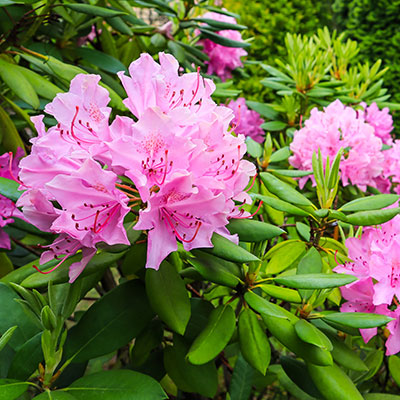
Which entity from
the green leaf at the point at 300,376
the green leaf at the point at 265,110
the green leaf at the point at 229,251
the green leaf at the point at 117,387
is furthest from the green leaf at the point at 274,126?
the green leaf at the point at 117,387

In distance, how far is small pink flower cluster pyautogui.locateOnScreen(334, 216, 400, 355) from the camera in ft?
2.82

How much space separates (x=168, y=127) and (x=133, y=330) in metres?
0.39

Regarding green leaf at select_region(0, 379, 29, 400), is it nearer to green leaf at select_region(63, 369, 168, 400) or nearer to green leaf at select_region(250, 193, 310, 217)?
green leaf at select_region(63, 369, 168, 400)

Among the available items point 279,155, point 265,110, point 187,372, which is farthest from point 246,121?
point 187,372

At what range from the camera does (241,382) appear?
1088 millimetres

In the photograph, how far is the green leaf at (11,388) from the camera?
0.66 meters

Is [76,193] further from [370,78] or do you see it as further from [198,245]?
[370,78]

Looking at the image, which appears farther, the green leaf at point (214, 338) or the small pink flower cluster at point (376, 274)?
the small pink flower cluster at point (376, 274)

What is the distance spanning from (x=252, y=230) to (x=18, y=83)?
0.63 metres

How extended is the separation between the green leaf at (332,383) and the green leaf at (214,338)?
0.51 ft

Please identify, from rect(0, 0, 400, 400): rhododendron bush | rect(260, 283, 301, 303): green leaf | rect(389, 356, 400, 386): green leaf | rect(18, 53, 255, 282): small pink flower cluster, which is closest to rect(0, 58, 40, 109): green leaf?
rect(0, 0, 400, 400): rhododendron bush

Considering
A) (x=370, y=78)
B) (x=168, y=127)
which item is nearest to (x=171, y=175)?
(x=168, y=127)

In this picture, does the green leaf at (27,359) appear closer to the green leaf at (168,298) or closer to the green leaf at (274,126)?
the green leaf at (168,298)

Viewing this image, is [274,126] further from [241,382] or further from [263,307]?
[263,307]
